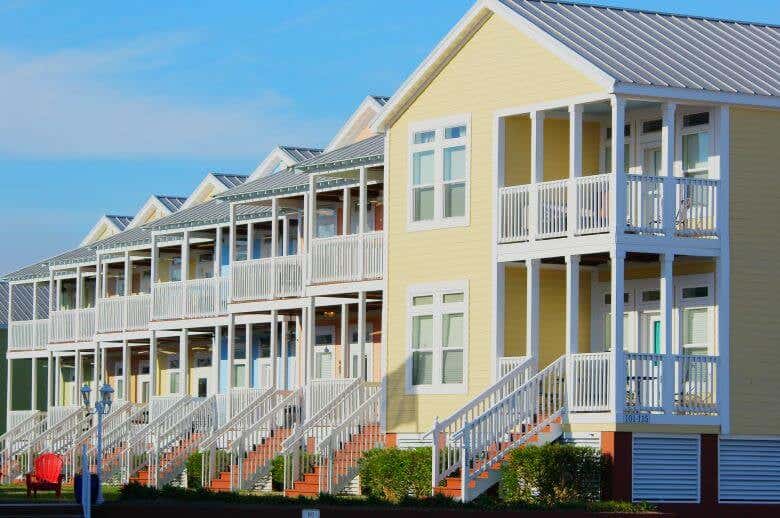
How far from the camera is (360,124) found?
179 ft

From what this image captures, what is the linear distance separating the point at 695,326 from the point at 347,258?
1072cm

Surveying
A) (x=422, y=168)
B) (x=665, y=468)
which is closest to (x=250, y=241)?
(x=422, y=168)

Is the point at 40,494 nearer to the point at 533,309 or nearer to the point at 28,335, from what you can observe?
the point at 533,309

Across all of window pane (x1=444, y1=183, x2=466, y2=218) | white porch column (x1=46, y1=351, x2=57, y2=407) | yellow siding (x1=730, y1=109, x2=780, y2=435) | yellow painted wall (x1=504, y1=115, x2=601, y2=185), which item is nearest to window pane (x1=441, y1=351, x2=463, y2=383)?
window pane (x1=444, y1=183, x2=466, y2=218)

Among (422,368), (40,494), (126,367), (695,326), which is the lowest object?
(40,494)

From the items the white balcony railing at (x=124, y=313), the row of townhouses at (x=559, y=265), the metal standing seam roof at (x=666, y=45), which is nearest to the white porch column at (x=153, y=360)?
the white balcony railing at (x=124, y=313)

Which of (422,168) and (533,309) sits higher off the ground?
(422,168)

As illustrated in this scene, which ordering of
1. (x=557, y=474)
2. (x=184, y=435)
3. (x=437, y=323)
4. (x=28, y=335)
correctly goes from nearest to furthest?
(x=557, y=474), (x=437, y=323), (x=184, y=435), (x=28, y=335)

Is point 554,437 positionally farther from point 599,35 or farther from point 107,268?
point 107,268

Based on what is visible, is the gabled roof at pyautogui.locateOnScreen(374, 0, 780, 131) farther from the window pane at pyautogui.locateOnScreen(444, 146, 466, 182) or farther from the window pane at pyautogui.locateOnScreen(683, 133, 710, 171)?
the window pane at pyautogui.locateOnScreen(444, 146, 466, 182)

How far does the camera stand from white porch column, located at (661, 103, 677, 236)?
35.2 metres

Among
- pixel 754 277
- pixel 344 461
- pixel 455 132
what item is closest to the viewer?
pixel 754 277

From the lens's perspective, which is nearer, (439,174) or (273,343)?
(439,174)

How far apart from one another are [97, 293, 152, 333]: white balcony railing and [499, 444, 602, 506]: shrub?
2625cm
